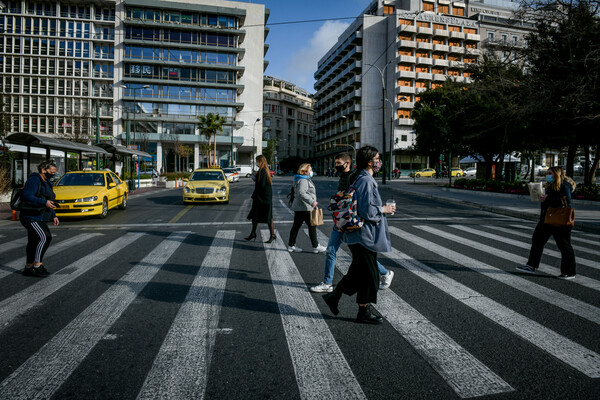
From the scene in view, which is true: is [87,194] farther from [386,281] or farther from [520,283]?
[520,283]

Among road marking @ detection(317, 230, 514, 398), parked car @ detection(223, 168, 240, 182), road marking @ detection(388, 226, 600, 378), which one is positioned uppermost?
parked car @ detection(223, 168, 240, 182)

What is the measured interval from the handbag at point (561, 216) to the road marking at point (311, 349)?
3.63m

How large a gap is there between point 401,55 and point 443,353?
2588 inches

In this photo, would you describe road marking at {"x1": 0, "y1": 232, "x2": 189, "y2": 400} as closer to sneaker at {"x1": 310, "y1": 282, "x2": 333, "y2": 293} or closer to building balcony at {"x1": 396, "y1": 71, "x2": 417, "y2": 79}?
sneaker at {"x1": 310, "y1": 282, "x2": 333, "y2": 293}

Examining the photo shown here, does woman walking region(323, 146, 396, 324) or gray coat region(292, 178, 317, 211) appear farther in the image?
gray coat region(292, 178, 317, 211)

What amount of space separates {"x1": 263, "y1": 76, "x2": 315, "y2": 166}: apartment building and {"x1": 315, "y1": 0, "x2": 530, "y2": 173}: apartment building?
94.5ft

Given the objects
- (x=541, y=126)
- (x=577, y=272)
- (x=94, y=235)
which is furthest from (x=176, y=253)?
(x=541, y=126)

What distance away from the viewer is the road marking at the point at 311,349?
8.82 feet

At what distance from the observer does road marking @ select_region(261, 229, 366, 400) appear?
2.69 m

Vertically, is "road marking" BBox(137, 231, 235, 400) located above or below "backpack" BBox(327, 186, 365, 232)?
below

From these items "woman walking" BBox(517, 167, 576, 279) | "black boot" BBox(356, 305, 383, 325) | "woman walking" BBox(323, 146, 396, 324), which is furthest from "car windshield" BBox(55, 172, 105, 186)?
"woman walking" BBox(517, 167, 576, 279)

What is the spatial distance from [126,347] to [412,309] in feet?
9.22

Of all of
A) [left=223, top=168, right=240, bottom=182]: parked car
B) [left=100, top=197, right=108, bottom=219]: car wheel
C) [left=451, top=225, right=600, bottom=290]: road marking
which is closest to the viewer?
[left=451, top=225, right=600, bottom=290]: road marking

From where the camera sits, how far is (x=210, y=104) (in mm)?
59000
